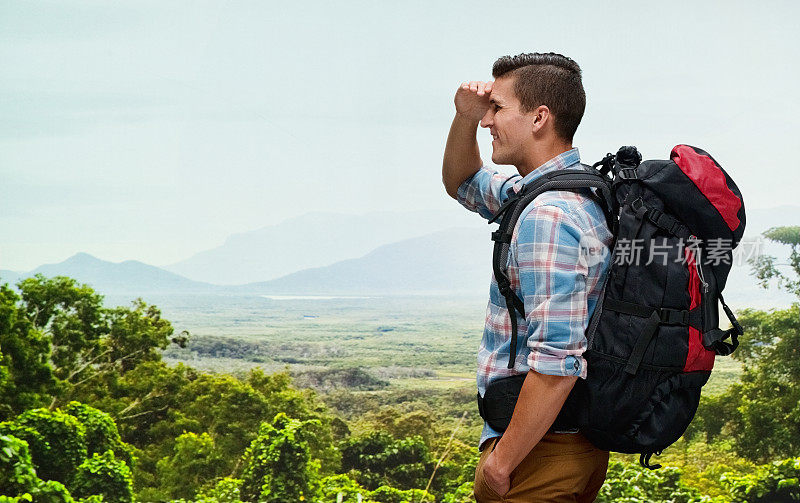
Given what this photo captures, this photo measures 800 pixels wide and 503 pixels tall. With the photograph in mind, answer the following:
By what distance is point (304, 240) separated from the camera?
4355mm

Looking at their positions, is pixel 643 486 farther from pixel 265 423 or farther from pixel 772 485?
pixel 265 423

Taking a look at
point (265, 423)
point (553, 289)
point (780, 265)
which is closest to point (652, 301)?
point (553, 289)

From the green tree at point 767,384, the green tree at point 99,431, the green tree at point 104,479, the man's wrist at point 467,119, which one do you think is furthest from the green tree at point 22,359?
the green tree at point 767,384

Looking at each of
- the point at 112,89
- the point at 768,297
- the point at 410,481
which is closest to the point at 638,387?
the point at 410,481

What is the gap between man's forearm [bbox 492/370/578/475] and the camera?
1.14 metres

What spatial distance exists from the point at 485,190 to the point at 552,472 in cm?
57

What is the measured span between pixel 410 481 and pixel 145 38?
2559 millimetres

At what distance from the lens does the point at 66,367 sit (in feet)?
12.2

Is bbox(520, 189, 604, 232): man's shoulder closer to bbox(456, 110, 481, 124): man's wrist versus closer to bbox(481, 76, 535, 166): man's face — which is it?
bbox(481, 76, 535, 166): man's face

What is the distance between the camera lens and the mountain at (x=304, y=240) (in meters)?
4.24

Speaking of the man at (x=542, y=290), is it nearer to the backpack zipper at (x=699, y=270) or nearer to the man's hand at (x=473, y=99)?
the man's hand at (x=473, y=99)

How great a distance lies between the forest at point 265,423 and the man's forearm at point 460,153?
8.23ft

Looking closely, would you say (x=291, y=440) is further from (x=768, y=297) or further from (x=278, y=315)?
(x=768, y=297)

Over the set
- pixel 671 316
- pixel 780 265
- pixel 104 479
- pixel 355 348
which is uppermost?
pixel 780 265
